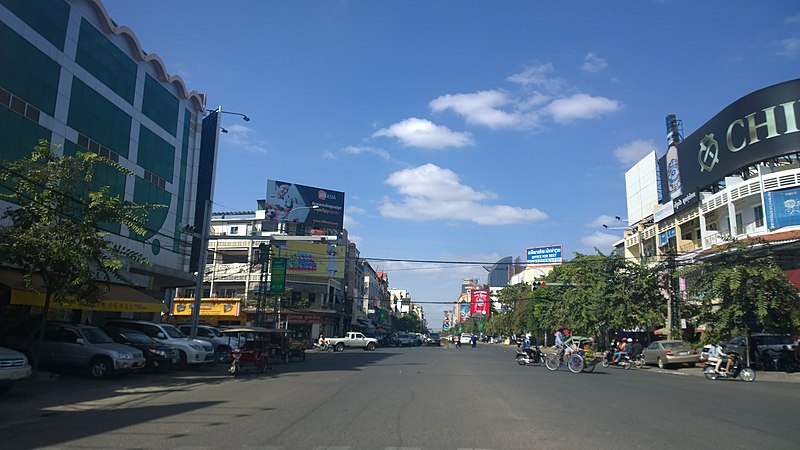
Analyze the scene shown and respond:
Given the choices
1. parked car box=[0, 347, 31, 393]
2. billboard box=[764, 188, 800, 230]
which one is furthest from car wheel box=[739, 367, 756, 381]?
parked car box=[0, 347, 31, 393]

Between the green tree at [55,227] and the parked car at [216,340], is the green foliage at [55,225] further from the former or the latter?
the parked car at [216,340]

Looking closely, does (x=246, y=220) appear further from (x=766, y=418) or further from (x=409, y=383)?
(x=766, y=418)

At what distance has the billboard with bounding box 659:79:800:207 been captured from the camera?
122 feet

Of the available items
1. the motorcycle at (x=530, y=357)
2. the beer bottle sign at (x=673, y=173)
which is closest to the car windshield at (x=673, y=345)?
the motorcycle at (x=530, y=357)

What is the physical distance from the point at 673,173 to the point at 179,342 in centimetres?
4625

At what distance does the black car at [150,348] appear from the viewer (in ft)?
66.5

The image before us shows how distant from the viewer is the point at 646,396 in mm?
14844

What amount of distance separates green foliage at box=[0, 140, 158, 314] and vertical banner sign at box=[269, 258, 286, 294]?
79.5 feet

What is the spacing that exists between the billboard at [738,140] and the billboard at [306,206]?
39.9 m

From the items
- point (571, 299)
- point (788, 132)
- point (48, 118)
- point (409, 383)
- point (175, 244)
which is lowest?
point (409, 383)

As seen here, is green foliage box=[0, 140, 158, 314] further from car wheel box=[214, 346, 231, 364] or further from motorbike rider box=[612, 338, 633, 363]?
motorbike rider box=[612, 338, 633, 363]

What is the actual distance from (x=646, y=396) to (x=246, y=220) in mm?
68129

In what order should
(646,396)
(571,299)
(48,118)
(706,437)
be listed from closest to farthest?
(706,437), (646,396), (48,118), (571,299)

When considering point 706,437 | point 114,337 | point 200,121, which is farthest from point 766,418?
point 200,121
